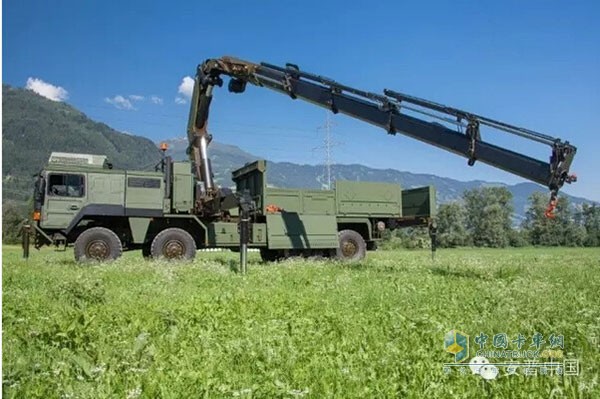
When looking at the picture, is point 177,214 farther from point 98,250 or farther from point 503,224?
point 503,224

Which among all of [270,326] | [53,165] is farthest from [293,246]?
[270,326]

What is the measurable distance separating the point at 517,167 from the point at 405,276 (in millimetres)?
3052

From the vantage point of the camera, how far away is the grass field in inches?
122

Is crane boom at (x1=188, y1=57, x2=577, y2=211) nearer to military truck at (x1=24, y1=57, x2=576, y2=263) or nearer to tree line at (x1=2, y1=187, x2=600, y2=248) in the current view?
military truck at (x1=24, y1=57, x2=576, y2=263)

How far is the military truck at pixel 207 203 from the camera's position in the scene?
14.1 m

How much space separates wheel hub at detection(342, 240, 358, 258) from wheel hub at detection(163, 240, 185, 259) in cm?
575

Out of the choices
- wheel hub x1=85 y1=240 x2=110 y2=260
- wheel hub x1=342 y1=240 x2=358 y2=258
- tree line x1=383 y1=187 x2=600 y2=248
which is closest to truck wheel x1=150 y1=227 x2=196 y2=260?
wheel hub x1=85 y1=240 x2=110 y2=260

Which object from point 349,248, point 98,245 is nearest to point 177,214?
point 98,245

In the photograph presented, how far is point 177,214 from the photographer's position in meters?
15.7

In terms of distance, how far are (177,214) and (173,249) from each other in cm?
128

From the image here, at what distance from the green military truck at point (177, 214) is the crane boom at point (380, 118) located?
1348mm

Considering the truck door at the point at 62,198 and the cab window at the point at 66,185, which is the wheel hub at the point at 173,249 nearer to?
the truck door at the point at 62,198

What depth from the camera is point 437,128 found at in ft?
34.6

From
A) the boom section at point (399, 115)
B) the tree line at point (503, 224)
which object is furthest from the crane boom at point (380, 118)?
the tree line at point (503, 224)
